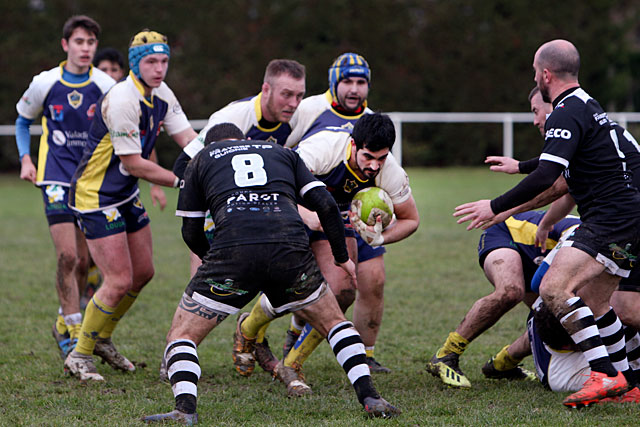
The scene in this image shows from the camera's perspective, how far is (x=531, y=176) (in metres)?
4.29

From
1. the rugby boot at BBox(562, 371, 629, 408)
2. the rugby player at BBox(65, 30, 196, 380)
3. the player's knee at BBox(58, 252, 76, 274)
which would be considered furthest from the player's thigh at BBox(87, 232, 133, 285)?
the rugby boot at BBox(562, 371, 629, 408)

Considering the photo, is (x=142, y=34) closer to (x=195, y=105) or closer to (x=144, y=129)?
(x=144, y=129)

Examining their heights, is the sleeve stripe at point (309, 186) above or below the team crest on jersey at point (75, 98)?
below

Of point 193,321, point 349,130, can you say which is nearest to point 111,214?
point 193,321

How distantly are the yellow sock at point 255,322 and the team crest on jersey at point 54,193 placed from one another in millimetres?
1875

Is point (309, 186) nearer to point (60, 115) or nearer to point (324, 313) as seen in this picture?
point (324, 313)

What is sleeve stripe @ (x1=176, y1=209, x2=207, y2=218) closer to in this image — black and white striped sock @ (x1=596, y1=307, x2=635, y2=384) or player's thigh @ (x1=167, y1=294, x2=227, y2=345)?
player's thigh @ (x1=167, y1=294, x2=227, y2=345)

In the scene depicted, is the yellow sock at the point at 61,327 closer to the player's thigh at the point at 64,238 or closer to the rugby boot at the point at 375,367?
the player's thigh at the point at 64,238

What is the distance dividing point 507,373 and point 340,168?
1717 millimetres

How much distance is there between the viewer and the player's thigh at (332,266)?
5055mm

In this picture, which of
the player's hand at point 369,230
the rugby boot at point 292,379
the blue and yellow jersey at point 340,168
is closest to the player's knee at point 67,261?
the rugby boot at point 292,379

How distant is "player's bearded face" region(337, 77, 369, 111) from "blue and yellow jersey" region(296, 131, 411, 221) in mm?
843

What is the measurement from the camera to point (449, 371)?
493cm

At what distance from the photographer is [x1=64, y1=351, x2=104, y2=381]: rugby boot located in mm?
5125
